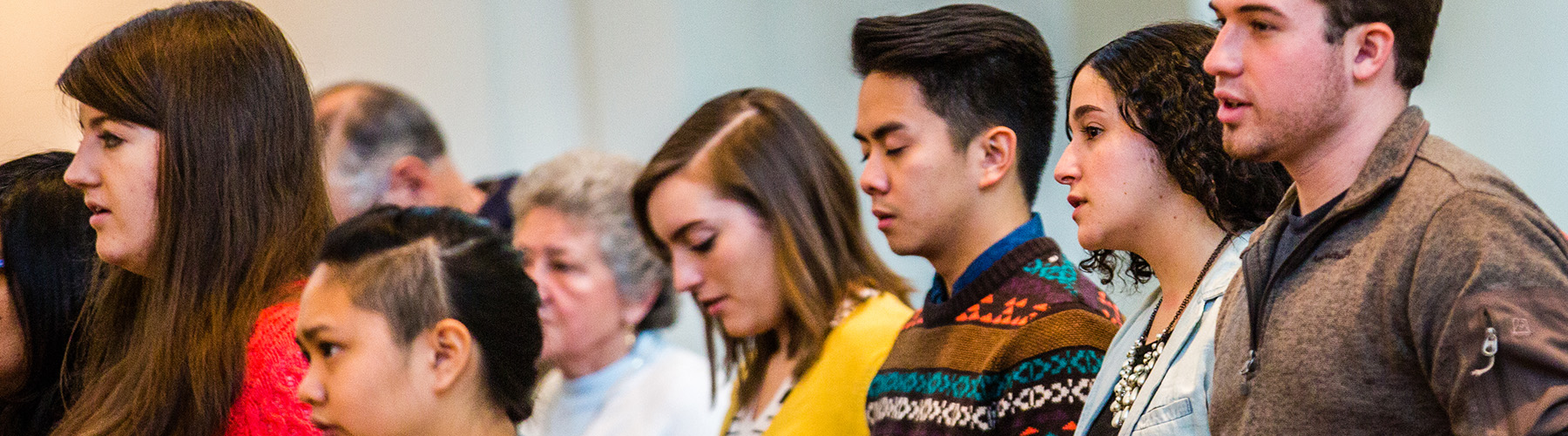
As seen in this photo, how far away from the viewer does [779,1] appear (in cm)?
435

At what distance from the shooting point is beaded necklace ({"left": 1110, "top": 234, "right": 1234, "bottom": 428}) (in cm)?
162

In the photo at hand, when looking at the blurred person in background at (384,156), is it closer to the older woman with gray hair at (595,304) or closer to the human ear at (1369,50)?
the older woman with gray hair at (595,304)

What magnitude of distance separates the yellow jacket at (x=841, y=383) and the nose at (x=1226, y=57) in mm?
994

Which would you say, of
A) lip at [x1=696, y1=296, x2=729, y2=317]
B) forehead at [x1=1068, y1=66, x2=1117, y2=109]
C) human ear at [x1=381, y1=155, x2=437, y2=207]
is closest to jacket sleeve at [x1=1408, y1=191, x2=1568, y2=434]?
forehead at [x1=1068, y1=66, x2=1117, y2=109]

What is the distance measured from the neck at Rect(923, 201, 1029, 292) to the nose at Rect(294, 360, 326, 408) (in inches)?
35.7

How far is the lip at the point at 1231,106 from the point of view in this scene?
51.3 inches

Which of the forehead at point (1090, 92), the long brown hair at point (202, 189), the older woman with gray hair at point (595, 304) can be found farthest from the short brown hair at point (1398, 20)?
the older woman with gray hair at point (595, 304)

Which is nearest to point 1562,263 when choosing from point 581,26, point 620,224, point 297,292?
point 297,292

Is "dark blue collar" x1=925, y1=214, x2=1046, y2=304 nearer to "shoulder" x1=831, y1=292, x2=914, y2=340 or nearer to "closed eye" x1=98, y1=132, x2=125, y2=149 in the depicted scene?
"shoulder" x1=831, y1=292, x2=914, y2=340

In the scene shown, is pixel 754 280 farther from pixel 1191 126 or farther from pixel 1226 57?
pixel 1226 57

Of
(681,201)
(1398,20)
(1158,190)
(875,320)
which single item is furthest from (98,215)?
(1398,20)

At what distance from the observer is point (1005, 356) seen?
1.80 m

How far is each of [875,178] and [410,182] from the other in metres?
2.12

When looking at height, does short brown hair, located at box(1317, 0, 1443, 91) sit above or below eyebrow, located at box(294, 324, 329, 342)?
above
